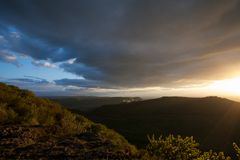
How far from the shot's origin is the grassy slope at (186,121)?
88750 mm

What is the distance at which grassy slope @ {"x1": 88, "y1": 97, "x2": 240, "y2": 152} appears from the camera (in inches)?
3494

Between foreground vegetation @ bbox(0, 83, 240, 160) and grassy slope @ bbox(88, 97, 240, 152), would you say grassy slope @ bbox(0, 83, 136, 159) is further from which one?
grassy slope @ bbox(88, 97, 240, 152)

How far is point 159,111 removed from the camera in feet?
489

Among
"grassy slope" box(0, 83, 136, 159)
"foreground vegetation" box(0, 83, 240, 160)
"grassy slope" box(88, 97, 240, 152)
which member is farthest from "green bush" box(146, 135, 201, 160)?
"grassy slope" box(88, 97, 240, 152)

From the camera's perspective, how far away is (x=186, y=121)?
384ft

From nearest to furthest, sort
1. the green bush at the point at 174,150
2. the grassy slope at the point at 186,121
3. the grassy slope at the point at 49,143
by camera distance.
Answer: the grassy slope at the point at 49,143, the green bush at the point at 174,150, the grassy slope at the point at 186,121

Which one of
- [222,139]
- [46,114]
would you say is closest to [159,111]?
[222,139]

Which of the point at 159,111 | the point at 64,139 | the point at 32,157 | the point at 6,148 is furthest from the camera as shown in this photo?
the point at 159,111

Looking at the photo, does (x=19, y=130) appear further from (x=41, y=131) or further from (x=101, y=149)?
(x=101, y=149)

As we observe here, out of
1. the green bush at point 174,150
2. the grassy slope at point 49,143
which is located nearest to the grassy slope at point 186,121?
the green bush at point 174,150

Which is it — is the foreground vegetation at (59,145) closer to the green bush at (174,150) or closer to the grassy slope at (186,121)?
the green bush at (174,150)

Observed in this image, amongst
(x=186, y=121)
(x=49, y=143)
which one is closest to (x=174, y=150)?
(x=49, y=143)

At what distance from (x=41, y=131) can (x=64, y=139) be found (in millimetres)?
1178

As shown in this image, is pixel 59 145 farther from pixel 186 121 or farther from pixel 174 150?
pixel 186 121
